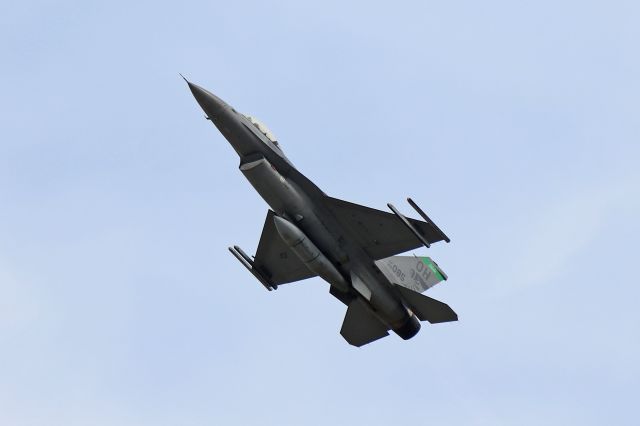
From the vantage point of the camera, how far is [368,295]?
135 feet

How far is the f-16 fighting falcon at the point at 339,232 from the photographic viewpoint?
39.7 metres

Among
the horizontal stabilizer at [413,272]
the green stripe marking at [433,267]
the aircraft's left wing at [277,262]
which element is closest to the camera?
the horizontal stabilizer at [413,272]

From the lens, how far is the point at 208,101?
39625 millimetres

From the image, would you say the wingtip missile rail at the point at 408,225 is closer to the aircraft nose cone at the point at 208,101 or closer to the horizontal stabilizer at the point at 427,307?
the horizontal stabilizer at the point at 427,307

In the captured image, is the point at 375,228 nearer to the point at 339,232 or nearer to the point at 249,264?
the point at 339,232

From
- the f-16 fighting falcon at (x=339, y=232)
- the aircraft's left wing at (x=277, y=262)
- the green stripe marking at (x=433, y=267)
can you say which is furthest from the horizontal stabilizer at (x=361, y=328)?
the green stripe marking at (x=433, y=267)

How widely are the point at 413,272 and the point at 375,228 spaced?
3.58m

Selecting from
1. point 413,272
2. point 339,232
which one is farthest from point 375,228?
point 413,272

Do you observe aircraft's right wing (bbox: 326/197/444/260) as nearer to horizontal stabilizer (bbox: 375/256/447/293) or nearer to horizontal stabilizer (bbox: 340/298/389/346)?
horizontal stabilizer (bbox: 375/256/447/293)

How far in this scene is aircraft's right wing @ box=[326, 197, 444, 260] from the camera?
40.1 meters

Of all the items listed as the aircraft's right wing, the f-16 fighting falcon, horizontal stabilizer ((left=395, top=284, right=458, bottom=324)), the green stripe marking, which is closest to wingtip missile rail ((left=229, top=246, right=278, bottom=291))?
the f-16 fighting falcon

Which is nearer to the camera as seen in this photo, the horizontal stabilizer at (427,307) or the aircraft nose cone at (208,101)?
the aircraft nose cone at (208,101)

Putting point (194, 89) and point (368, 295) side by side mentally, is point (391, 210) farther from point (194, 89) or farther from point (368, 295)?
point (194, 89)

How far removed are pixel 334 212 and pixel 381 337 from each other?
5.37 metres
